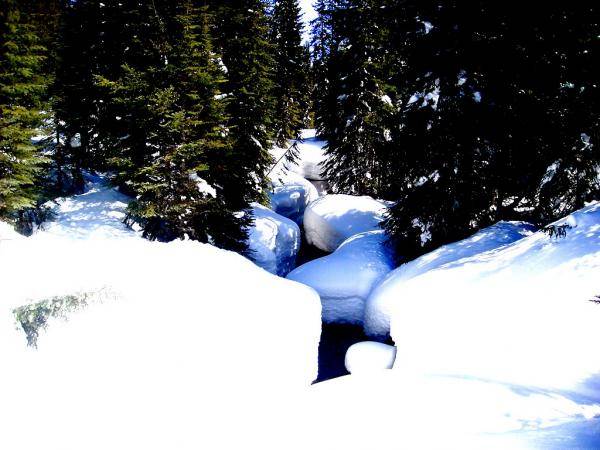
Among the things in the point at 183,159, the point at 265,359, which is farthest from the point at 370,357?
the point at 183,159

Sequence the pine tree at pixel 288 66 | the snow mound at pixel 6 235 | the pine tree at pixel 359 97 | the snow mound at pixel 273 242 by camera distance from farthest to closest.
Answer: the pine tree at pixel 288 66 < the pine tree at pixel 359 97 < the snow mound at pixel 273 242 < the snow mound at pixel 6 235

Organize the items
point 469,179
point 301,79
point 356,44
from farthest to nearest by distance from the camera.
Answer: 1. point 301,79
2. point 356,44
3. point 469,179

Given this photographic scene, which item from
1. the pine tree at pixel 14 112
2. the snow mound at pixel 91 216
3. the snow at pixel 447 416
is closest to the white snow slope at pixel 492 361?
the snow at pixel 447 416

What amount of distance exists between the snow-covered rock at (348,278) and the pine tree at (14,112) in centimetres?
841

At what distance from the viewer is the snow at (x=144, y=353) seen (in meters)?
4.14

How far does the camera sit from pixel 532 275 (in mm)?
7047

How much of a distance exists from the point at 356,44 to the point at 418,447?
62.2 ft

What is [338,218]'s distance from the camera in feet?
54.4

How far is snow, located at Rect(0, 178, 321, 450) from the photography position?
4.14m

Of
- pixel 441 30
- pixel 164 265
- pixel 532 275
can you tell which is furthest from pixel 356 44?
pixel 164 265

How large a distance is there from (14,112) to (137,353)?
339 inches

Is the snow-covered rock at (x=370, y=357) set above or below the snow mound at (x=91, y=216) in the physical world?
below

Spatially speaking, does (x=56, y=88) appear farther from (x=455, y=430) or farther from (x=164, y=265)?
(x=455, y=430)

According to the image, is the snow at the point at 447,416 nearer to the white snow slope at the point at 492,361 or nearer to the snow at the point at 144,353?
the white snow slope at the point at 492,361
